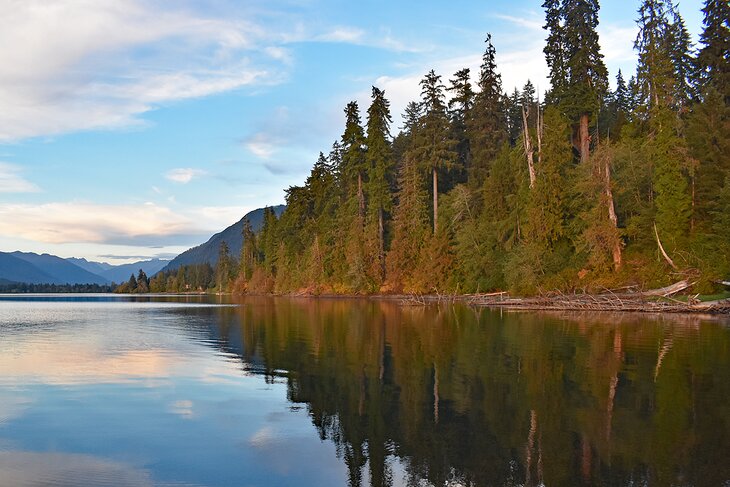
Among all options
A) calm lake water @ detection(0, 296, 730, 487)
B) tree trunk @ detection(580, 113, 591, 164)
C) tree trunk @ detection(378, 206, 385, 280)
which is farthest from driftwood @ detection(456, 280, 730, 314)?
tree trunk @ detection(378, 206, 385, 280)

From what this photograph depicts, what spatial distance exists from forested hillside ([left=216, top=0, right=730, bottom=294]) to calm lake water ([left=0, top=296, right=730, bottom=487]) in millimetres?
25978

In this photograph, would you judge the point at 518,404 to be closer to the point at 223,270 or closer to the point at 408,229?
the point at 408,229

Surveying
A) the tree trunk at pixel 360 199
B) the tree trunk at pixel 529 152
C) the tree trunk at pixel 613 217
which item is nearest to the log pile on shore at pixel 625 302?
the tree trunk at pixel 613 217

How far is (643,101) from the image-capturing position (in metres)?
53.9

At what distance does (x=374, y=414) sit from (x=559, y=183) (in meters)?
47.6

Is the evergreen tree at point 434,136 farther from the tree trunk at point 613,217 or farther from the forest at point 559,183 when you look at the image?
the tree trunk at point 613,217

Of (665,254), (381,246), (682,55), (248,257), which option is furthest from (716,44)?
(248,257)

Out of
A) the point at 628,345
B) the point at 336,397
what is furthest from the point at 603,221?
the point at 336,397

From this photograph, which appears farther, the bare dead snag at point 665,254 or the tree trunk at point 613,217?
the tree trunk at point 613,217

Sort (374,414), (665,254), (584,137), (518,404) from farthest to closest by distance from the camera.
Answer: (584,137)
(665,254)
(518,404)
(374,414)

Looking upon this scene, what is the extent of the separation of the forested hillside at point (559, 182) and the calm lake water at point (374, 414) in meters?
26.0

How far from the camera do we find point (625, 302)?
4216cm

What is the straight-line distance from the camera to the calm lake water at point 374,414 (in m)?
8.76

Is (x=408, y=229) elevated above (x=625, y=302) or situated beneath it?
elevated above
